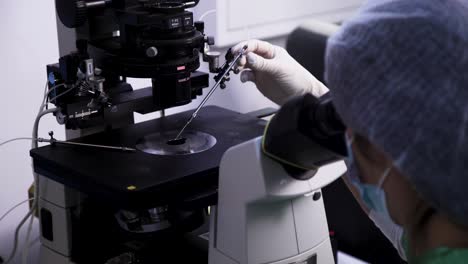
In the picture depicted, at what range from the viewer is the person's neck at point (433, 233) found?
0.78 m

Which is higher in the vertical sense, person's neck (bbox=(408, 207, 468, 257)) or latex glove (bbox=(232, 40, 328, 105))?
latex glove (bbox=(232, 40, 328, 105))

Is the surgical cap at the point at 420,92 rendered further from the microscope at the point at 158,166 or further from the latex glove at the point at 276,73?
the latex glove at the point at 276,73

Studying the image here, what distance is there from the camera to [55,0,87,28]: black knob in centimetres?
110

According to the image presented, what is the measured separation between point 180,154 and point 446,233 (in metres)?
0.52

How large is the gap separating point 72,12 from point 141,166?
0.29m

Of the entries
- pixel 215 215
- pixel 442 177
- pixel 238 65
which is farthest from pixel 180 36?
pixel 442 177

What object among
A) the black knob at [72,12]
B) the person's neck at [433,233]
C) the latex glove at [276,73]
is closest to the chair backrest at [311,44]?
the latex glove at [276,73]

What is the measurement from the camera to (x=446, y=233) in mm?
788

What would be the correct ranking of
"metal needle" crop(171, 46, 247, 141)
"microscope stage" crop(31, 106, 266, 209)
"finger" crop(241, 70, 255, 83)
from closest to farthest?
"microscope stage" crop(31, 106, 266, 209) → "metal needle" crop(171, 46, 247, 141) → "finger" crop(241, 70, 255, 83)

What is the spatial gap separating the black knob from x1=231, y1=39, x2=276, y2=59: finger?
30cm

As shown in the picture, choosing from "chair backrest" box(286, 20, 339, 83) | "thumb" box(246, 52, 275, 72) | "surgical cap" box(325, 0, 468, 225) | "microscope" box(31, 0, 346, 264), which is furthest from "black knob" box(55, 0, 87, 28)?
"chair backrest" box(286, 20, 339, 83)

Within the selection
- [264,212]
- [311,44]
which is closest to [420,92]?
[264,212]

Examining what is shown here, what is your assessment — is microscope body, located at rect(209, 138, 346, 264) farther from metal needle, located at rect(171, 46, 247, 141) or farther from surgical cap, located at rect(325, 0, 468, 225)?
surgical cap, located at rect(325, 0, 468, 225)

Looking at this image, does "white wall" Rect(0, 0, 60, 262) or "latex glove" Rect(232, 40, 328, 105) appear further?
"white wall" Rect(0, 0, 60, 262)
